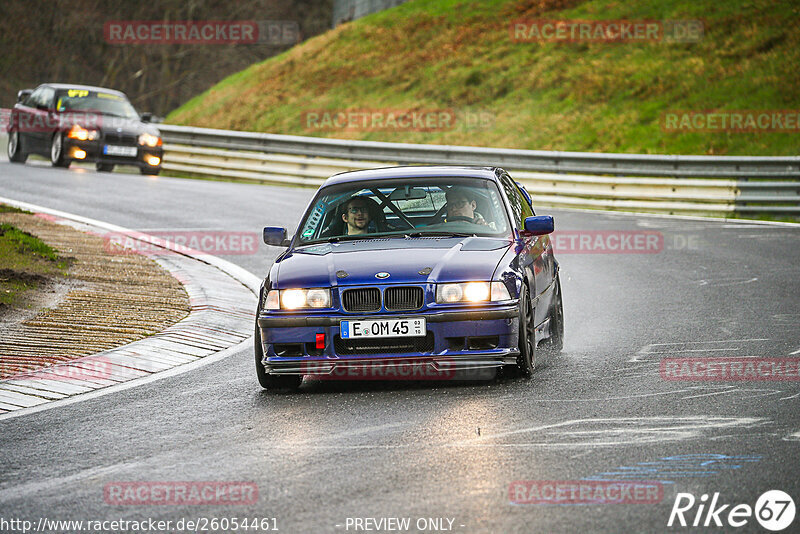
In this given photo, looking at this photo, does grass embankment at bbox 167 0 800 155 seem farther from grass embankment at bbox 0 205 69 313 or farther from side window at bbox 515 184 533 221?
grass embankment at bbox 0 205 69 313

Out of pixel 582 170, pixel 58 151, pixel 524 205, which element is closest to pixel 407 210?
pixel 524 205

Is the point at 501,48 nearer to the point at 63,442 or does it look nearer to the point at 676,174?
the point at 676,174

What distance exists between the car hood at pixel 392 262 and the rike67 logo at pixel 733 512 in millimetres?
2936

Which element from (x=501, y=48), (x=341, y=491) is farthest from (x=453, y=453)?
(x=501, y=48)

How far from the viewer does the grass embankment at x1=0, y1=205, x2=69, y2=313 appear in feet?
36.8

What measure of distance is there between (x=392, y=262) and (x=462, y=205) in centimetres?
127

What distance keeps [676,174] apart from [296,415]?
51.7 feet

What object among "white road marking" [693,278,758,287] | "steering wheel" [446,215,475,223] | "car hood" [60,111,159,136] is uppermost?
"car hood" [60,111,159,136]

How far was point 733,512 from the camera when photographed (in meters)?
5.03

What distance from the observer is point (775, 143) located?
84.6ft

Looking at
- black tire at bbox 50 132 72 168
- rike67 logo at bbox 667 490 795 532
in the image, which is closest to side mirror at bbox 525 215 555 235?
rike67 logo at bbox 667 490 795 532

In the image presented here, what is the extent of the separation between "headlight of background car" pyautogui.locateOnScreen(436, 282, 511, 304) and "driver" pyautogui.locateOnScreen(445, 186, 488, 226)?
48.3 inches

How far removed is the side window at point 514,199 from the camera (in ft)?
30.7

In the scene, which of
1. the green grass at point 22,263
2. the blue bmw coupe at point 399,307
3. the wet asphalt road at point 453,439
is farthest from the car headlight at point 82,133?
the blue bmw coupe at point 399,307
